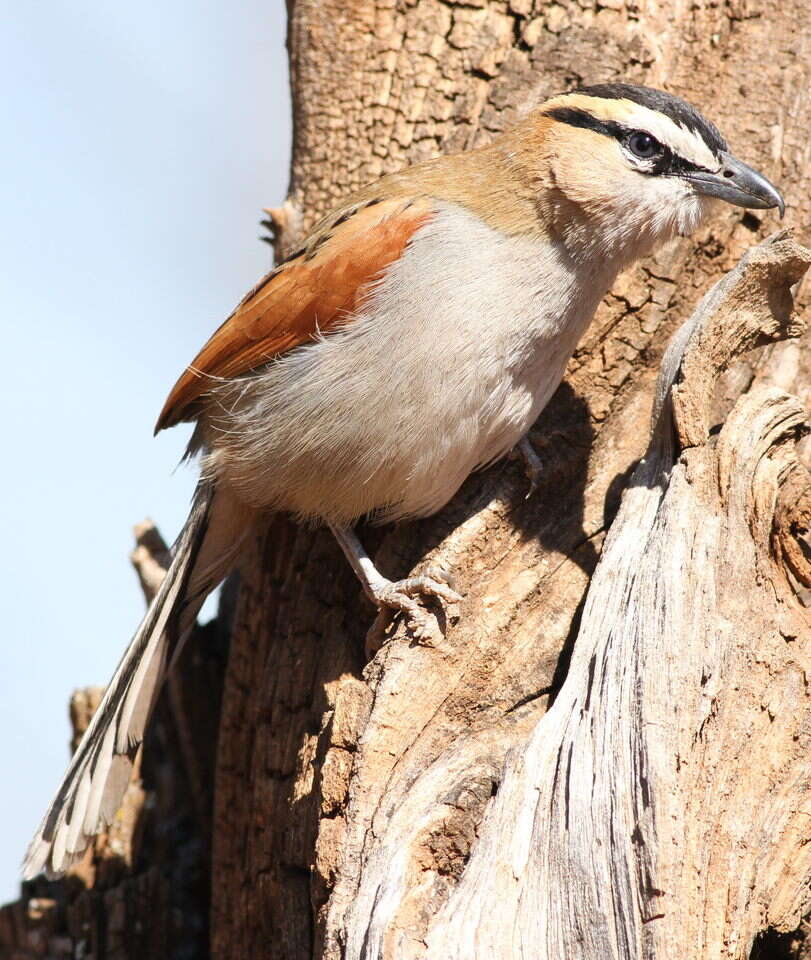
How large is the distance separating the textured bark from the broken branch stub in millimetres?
16

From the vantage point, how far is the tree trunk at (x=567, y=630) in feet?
9.14

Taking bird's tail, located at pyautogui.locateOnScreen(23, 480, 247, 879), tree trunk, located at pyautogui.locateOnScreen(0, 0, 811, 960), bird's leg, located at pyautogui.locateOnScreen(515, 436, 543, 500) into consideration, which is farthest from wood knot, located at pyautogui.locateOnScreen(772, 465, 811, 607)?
bird's tail, located at pyautogui.locateOnScreen(23, 480, 247, 879)

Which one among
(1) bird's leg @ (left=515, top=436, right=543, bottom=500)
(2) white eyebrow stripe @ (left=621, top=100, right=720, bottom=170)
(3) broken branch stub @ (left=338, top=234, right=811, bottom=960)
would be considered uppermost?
(2) white eyebrow stripe @ (left=621, top=100, right=720, bottom=170)

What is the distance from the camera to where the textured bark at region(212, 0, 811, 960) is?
297 centimetres

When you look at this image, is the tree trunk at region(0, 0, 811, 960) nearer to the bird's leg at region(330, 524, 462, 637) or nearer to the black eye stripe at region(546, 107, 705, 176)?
the bird's leg at region(330, 524, 462, 637)

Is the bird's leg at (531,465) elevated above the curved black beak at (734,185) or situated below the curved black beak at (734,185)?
below

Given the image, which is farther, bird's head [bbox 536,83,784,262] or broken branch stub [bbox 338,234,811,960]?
bird's head [bbox 536,83,784,262]

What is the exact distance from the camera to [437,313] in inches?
143

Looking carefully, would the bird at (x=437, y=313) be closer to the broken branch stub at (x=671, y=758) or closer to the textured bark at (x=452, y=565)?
the textured bark at (x=452, y=565)

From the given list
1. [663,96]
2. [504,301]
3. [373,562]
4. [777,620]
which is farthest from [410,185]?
[777,620]

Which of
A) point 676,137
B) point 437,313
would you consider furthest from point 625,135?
point 437,313

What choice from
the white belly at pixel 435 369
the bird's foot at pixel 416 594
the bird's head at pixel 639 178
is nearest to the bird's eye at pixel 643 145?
the bird's head at pixel 639 178

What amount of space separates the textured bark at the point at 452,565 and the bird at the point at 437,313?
0.89ft

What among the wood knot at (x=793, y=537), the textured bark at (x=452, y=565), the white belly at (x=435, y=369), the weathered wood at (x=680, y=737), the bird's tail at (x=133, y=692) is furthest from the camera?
the bird's tail at (x=133, y=692)
